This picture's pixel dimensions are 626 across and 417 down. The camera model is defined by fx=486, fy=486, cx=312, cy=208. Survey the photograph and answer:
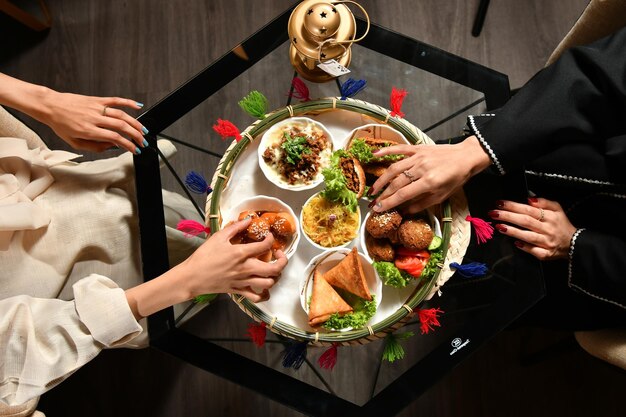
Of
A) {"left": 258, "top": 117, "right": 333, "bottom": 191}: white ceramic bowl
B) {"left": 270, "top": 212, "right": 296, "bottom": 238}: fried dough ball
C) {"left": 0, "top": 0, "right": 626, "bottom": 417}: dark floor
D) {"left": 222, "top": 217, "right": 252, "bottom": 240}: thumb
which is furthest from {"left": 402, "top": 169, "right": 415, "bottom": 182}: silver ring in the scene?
{"left": 0, "top": 0, "right": 626, "bottom": 417}: dark floor

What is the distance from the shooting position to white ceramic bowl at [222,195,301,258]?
1367 mm

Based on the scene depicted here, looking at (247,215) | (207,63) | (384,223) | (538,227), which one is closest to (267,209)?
(247,215)

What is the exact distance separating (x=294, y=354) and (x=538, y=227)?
0.78 m

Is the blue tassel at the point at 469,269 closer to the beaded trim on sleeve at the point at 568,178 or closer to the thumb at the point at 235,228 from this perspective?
the beaded trim on sleeve at the point at 568,178

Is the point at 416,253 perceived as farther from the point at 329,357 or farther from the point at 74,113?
the point at 74,113

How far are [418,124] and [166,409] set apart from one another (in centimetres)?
171

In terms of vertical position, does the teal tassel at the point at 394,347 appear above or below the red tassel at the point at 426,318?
below

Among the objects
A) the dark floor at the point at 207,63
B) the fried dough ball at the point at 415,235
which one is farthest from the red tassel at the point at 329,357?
the dark floor at the point at 207,63

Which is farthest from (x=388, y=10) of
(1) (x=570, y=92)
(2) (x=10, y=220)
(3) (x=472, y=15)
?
(2) (x=10, y=220)

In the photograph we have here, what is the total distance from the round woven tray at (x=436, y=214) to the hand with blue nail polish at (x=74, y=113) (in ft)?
1.00

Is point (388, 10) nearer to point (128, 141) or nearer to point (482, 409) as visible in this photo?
point (128, 141)

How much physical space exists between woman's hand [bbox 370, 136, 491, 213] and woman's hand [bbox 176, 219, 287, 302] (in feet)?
1.13

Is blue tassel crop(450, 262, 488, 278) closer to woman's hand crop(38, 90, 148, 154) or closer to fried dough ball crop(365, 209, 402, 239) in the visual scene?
fried dough ball crop(365, 209, 402, 239)

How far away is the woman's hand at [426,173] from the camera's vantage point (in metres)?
1.30
